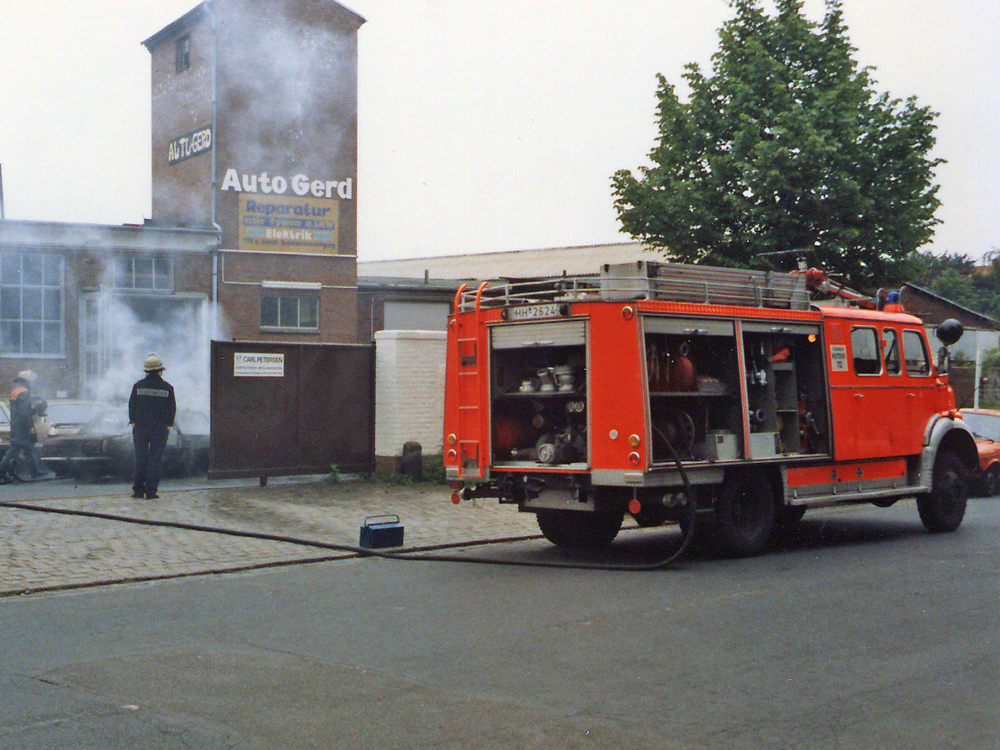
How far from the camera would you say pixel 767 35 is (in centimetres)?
2533

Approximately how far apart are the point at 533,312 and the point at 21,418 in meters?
9.46

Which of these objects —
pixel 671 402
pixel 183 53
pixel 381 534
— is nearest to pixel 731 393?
pixel 671 402

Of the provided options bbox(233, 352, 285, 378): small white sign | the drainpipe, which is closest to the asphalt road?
bbox(233, 352, 285, 378): small white sign

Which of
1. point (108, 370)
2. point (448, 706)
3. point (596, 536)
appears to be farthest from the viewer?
point (108, 370)

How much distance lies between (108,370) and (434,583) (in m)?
23.3

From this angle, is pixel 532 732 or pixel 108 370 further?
pixel 108 370

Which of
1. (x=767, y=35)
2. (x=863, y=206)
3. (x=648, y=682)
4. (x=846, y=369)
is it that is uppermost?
(x=767, y=35)

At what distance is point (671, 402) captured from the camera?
10.5m

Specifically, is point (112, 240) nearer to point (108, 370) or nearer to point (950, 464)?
point (108, 370)

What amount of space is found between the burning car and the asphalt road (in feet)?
22.6

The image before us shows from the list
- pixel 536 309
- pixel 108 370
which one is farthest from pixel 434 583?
pixel 108 370

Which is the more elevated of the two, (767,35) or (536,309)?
(767,35)

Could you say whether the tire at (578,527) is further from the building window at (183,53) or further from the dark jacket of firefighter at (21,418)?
the building window at (183,53)

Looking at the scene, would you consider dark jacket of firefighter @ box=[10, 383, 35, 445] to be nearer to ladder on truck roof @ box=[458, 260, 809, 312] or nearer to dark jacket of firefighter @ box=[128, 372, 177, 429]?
dark jacket of firefighter @ box=[128, 372, 177, 429]
